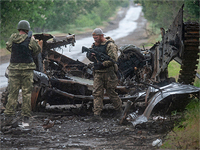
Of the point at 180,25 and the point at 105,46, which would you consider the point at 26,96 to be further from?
the point at 180,25

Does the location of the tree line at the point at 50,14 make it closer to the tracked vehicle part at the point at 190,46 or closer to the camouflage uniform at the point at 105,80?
the camouflage uniform at the point at 105,80

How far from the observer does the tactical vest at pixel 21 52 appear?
6.13 meters

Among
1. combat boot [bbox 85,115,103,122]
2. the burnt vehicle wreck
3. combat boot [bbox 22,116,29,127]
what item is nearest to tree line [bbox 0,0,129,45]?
the burnt vehicle wreck

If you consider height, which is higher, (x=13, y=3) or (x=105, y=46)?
(x=13, y=3)

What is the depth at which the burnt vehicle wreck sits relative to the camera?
627 cm

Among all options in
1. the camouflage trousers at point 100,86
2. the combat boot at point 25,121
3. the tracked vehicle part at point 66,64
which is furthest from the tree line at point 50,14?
the combat boot at point 25,121

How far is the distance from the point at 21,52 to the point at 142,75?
10.7ft

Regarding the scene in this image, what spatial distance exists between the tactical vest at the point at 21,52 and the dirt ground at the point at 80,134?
1299mm

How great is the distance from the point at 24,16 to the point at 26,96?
19.9 m

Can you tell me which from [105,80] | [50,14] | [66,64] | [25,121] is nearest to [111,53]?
[105,80]

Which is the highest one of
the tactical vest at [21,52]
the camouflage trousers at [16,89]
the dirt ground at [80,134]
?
the tactical vest at [21,52]

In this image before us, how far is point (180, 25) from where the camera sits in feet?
22.2

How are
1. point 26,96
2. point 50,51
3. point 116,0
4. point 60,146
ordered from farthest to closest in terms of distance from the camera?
point 116,0
point 50,51
point 26,96
point 60,146

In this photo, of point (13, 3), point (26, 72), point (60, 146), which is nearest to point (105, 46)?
point (26, 72)
